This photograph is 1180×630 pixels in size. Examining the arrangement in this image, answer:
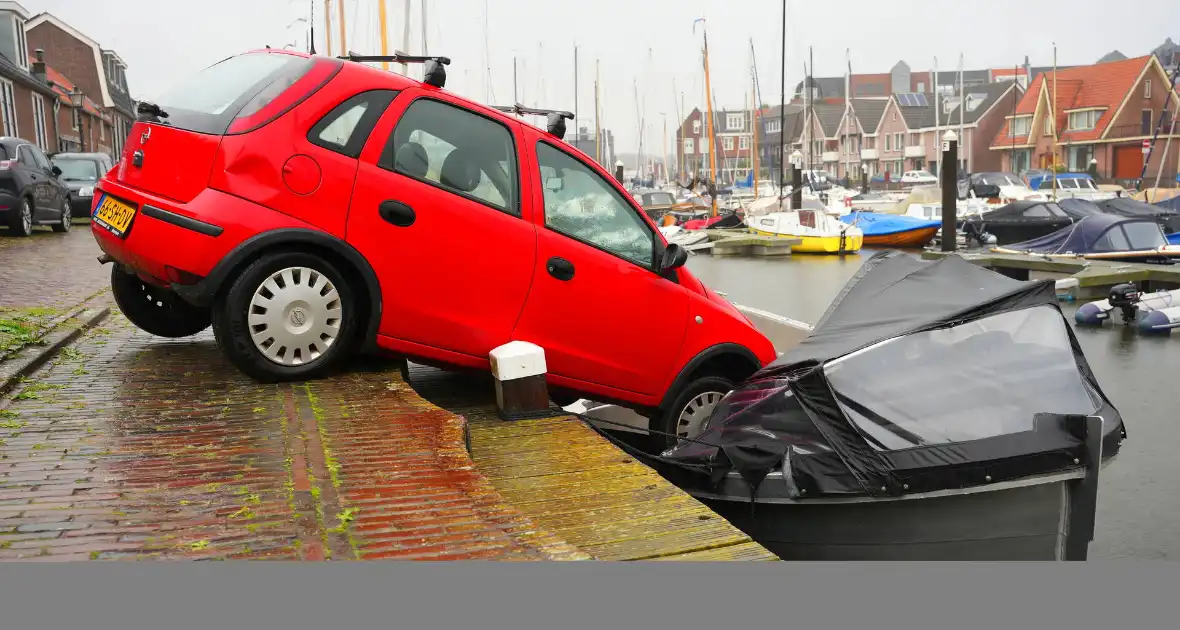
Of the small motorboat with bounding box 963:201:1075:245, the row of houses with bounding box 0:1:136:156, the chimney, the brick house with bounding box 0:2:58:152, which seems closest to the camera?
the brick house with bounding box 0:2:58:152

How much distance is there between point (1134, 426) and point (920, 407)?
22.4 ft

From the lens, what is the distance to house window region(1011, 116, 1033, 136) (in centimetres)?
7744

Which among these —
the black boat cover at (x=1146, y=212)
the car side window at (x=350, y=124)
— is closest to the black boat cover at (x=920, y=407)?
the car side window at (x=350, y=124)

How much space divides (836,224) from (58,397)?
3540cm

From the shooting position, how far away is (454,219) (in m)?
5.77

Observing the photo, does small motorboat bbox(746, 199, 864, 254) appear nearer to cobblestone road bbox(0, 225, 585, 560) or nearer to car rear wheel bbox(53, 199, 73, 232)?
car rear wheel bbox(53, 199, 73, 232)

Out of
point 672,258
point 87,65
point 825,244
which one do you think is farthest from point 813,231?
point 672,258

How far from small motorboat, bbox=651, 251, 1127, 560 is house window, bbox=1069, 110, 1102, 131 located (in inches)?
2815

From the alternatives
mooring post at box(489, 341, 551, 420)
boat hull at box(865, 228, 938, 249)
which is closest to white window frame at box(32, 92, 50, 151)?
boat hull at box(865, 228, 938, 249)

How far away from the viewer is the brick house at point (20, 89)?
31520 millimetres

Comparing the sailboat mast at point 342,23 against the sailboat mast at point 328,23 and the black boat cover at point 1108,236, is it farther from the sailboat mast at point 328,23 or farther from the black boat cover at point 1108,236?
the black boat cover at point 1108,236

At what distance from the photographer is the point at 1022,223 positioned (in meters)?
35.9

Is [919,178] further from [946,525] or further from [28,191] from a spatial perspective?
[946,525]

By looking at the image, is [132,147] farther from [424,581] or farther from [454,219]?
[424,581]
